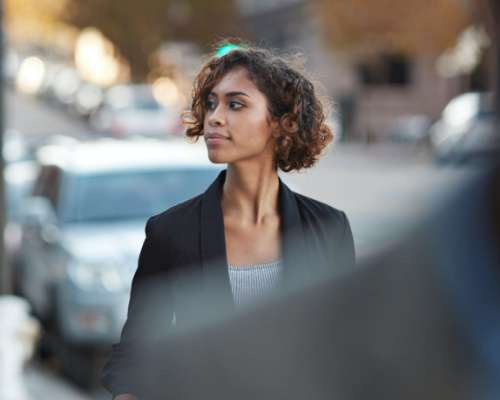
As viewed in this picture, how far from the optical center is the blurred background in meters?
3.39

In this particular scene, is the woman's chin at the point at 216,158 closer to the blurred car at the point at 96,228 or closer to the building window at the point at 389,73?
the blurred car at the point at 96,228

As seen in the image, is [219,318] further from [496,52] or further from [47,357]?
[47,357]

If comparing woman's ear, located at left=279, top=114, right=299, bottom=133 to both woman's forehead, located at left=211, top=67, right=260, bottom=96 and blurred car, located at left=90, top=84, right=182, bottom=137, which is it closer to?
woman's forehead, located at left=211, top=67, right=260, bottom=96

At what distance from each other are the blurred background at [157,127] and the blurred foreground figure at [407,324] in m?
0.03

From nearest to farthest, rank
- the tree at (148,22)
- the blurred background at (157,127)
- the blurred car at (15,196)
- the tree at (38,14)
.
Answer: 1. the blurred background at (157,127)
2. the blurred car at (15,196)
3. the tree at (148,22)
4. the tree at (38,14)

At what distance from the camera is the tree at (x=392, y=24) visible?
37344 mm

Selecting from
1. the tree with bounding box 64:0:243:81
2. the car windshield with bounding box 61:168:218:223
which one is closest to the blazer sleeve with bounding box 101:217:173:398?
the car windshield with bounding box 61:168:218:223

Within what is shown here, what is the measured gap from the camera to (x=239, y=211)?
87.4 inches

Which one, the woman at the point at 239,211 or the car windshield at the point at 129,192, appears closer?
the woman at the point at 239,211

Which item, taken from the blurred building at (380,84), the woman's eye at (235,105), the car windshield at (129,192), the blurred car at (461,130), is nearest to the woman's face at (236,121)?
the woman's eye at (235,105)

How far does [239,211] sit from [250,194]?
0.12ft

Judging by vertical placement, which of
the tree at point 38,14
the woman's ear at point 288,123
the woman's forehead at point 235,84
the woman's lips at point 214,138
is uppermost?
the tree at point 38,14

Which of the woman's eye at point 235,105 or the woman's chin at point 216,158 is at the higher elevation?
the woman's eye at point 235,105

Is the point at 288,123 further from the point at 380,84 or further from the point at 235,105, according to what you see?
the point at 380,84
